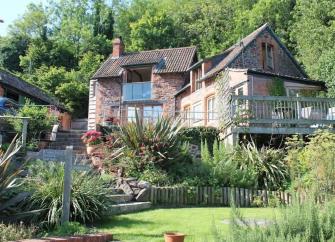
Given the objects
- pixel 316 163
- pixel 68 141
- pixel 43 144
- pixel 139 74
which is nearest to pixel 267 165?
pixel 316 163

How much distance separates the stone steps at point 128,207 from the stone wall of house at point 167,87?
23.7 metres

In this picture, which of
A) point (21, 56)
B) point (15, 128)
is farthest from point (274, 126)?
point (21, 56)

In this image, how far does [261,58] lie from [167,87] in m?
8.33

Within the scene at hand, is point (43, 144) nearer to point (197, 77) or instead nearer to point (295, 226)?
point (295, 226)

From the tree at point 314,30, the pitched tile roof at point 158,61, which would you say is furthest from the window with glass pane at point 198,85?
the tree at point 314,30

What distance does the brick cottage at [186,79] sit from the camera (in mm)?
24875

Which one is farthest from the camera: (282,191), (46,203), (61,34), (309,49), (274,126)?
(61,34)

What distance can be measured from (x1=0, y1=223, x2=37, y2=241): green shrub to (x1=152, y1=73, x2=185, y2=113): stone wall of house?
91.1 ft

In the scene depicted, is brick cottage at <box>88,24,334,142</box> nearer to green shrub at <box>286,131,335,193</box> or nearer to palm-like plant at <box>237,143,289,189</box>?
palm-like plant at <box>237,143,289,189</box>

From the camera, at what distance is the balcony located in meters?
17.1

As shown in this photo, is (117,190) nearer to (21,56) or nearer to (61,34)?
(21,56)

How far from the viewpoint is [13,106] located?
2319cm

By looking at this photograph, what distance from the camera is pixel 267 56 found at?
2994 cm

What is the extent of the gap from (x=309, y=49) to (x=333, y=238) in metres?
40.0
